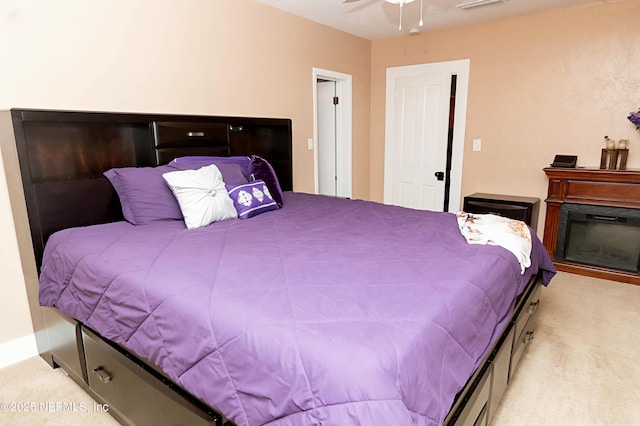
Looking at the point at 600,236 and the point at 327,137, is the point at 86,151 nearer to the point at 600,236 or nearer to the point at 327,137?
the point at 327,137

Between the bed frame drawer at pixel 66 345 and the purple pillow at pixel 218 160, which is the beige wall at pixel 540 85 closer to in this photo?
the purple pillow at pixel 218 160

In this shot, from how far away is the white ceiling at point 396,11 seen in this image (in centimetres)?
351

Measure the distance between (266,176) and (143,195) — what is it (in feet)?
3.02

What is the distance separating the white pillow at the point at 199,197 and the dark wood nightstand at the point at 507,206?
282 cm

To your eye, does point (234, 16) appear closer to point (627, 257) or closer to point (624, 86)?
point (624, 86)

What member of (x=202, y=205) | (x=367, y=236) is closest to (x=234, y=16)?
(x=202, y=205)

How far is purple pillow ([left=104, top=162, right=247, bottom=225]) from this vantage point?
2291 millimetres

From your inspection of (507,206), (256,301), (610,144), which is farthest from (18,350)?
(610,144)

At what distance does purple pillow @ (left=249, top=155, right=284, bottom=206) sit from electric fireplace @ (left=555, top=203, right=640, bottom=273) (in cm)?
282

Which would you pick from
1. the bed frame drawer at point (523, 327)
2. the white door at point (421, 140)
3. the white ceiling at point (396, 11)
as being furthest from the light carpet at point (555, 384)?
the white ceiling at point (396, 11)

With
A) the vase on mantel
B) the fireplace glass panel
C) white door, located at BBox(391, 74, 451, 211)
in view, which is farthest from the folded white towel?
white door, located at BBox(391, 74, 451, 211)

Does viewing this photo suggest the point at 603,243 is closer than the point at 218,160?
No

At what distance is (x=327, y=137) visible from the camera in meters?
4.84

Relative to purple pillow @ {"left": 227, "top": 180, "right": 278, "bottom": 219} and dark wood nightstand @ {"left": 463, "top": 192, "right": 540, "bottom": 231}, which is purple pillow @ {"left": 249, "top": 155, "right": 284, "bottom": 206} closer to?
purple pillow @ {"left": 227, "top": 180, "right": 278, "bottom": 219}
